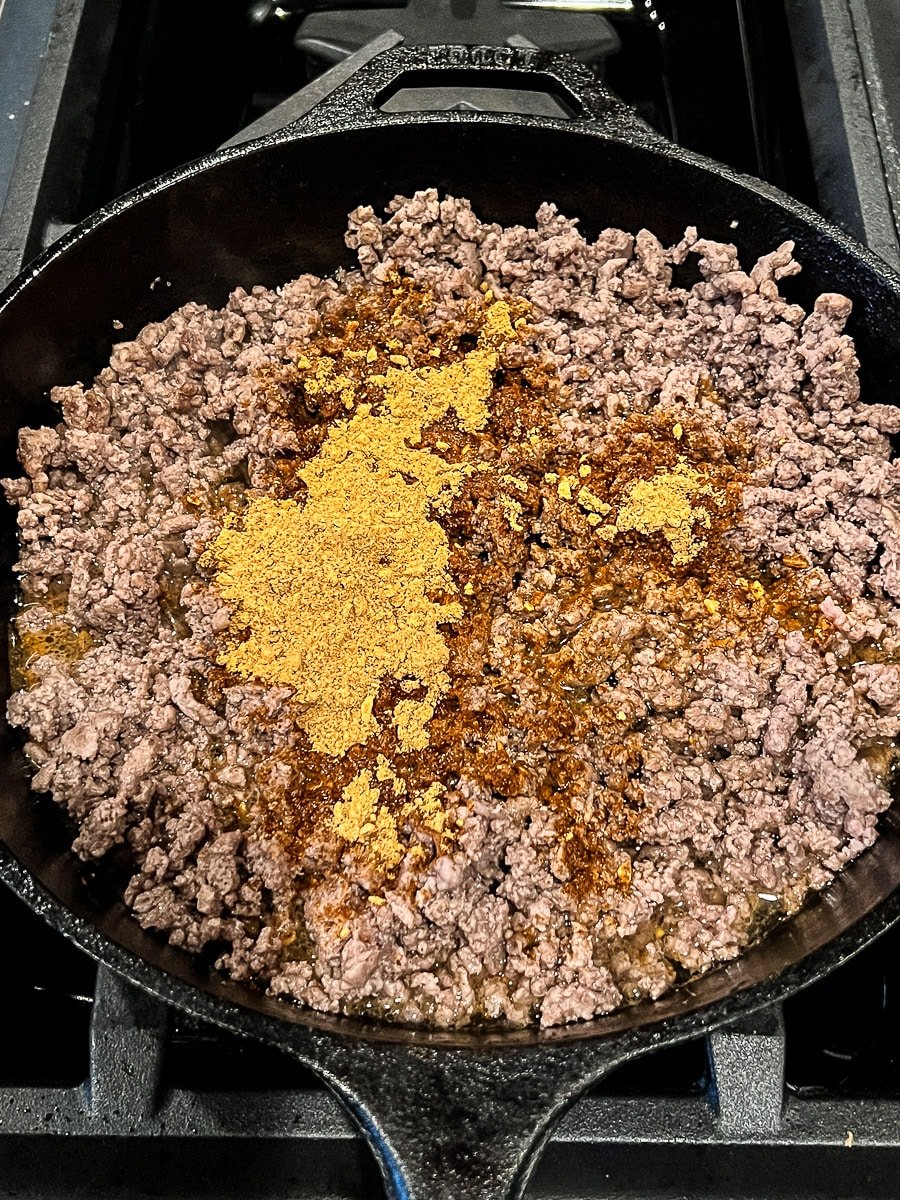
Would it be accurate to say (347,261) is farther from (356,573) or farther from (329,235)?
(356,573)

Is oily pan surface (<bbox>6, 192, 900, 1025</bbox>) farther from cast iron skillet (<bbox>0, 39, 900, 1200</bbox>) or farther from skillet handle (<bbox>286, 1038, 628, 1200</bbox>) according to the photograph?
skillet handle (<bbox>286, 1038, 628, 1200</bbox>)

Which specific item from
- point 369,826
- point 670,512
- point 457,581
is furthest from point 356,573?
point 670,512

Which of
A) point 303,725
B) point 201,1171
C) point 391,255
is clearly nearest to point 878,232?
point 391,255

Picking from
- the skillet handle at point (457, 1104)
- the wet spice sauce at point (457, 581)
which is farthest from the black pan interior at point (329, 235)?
the skillet handle at point (457, 1104)

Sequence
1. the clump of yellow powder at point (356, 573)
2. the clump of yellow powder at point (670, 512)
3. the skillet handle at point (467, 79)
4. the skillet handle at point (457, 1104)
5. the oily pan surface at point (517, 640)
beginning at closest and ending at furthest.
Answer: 1. the skillet handle at point (457, 1104)
2. the oily pan surface at point (517, 640)
3. the clump of yellow powder at point (356, 573)
4. the clump of yellow powder at point (670, 512)
5. the skillet handle at point (467, 79)

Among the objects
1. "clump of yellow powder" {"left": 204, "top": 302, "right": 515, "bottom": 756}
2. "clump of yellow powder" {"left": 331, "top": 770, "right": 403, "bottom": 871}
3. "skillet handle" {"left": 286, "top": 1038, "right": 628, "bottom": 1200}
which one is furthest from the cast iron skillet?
"clump of yellow powder" {"left": 204, "top": 302, "right": 515, "bottom": 756}

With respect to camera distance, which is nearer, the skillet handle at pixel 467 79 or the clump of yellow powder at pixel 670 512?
the clump of yellow powder at pixel 670 512

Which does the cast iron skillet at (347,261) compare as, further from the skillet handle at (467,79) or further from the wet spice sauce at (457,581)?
the wet spice sauce at (457,581)
